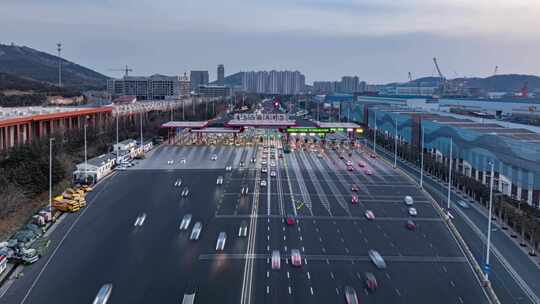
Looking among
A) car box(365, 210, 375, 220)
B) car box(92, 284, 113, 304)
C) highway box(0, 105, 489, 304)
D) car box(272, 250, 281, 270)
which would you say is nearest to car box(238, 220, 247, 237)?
highway box(0, 105, 489, 304)

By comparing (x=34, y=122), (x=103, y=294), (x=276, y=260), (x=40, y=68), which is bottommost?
(x=103, y=294)

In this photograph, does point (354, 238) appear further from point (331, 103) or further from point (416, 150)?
point (331, 103)

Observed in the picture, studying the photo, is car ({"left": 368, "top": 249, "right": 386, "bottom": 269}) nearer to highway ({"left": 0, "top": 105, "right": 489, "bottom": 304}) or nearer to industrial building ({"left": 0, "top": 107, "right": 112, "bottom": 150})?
highway ({"left": 0, "top": 105, "right": 489, "bottom": 304})

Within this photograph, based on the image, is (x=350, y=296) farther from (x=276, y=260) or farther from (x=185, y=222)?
(x=185, y=222)

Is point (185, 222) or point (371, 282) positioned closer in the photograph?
point (371, 282)

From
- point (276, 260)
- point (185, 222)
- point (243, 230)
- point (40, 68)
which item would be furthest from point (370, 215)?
point (40, 68)
